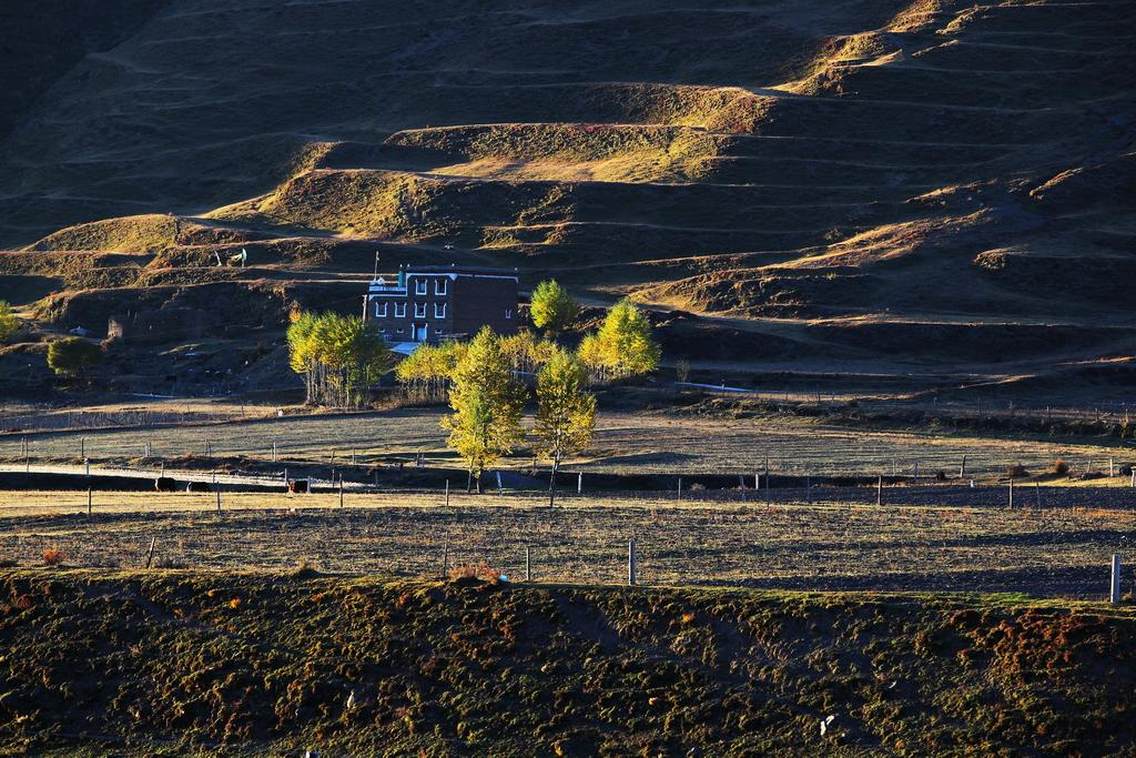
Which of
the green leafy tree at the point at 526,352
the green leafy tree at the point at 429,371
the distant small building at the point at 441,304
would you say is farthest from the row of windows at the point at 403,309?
the green leafy tree at the point at 429,371

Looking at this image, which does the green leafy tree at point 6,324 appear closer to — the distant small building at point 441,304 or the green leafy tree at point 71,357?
the green leafy tree at point 71,357

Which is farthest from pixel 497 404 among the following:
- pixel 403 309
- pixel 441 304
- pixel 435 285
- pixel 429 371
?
pixel 403 309

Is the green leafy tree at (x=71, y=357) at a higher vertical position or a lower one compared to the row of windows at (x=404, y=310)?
lower

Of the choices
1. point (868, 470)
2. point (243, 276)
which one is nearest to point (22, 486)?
point (868, 470)

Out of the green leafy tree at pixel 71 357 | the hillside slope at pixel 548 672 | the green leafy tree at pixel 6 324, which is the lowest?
the green leafy tree at pixel 71 357

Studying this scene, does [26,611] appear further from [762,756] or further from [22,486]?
[22,486]
